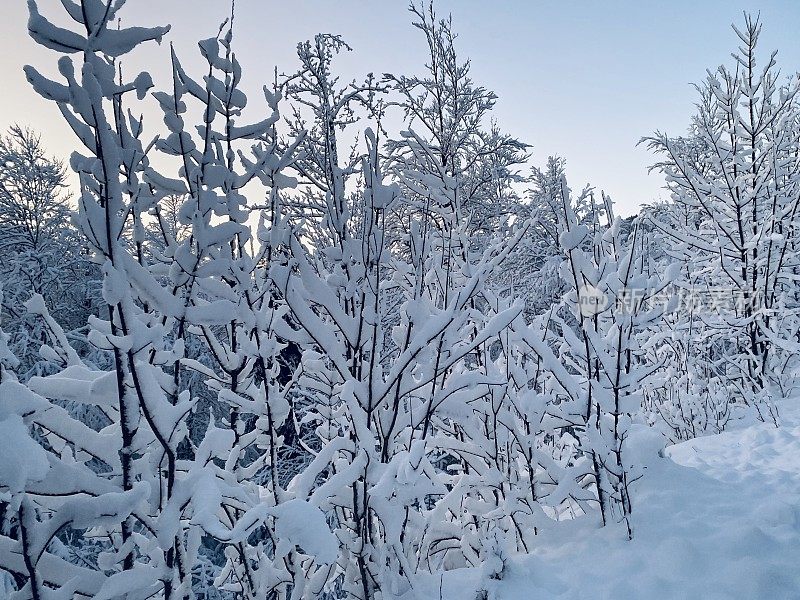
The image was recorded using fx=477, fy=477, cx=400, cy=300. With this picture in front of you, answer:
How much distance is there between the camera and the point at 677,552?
6.77 feet

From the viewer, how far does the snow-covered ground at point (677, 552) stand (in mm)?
1897

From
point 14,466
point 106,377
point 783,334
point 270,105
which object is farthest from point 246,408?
point 783,334

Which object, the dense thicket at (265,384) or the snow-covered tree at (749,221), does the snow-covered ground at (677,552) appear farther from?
the snow-covered tree at (749,221)

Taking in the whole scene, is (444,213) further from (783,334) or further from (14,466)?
(783,334)

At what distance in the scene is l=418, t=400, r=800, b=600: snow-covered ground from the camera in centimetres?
190

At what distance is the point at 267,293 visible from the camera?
1825mm

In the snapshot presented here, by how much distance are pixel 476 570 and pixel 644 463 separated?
1313 mm

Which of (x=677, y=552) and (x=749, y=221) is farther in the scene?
(x=749, y=221)

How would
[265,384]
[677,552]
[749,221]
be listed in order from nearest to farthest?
[265,384] < [677,552] < [749,221]

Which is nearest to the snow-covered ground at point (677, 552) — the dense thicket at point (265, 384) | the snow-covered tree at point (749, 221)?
the dense thicket at point (265, 384)

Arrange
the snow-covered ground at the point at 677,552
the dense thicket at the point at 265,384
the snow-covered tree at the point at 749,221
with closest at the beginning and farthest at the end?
the dense thicket at the point at 265,384 → the snow-covered ground at the point at 677,552 → the snow-covered tree at the point at 749,221

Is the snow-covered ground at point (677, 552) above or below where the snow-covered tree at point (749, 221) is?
below

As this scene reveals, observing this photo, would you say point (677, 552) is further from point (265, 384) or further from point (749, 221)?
point (749, 221)

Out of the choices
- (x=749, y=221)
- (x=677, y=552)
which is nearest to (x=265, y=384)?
(x=677, y=552)
